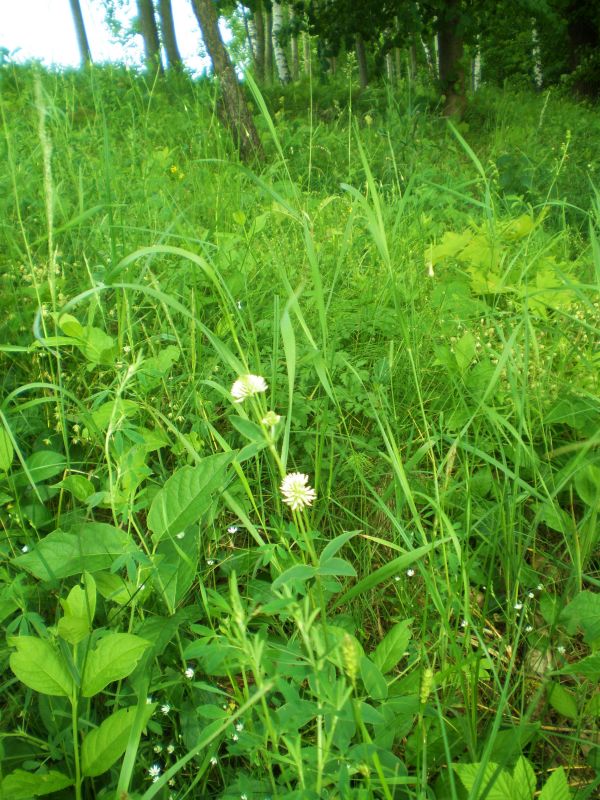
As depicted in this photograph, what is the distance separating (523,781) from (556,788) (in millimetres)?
49

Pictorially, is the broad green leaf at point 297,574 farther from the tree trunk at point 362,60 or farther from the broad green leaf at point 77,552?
the tree trunk at point 362,60

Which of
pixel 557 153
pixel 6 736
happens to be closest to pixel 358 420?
pixel 6 736

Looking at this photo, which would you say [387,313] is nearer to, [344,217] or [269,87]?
[344,217]

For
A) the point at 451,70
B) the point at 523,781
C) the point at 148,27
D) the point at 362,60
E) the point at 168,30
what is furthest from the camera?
the point at 168,30

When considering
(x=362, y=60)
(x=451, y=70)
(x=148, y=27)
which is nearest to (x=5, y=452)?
(x=451, y=70)

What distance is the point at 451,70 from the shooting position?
29.4ft

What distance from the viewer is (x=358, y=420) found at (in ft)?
5.41

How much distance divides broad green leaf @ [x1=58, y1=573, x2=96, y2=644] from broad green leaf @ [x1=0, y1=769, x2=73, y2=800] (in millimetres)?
193

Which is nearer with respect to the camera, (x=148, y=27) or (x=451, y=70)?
(x=451, y=70)

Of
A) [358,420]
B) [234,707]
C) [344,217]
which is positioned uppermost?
[344,217]

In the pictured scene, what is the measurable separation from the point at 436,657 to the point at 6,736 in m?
0.76

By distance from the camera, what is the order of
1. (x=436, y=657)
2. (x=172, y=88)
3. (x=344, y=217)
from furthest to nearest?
(x=172, y=88) → (x=344, y=217) → (x=436, y=657)

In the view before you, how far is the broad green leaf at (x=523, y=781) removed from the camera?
0.91m

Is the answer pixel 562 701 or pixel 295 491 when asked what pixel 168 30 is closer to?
pixel 295 491
